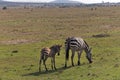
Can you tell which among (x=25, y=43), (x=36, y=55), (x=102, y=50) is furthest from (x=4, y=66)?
(x=25, y=43)

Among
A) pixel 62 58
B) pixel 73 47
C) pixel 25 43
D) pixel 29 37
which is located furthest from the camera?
pixel 29 37

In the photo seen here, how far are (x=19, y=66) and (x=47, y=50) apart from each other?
340 centimetres

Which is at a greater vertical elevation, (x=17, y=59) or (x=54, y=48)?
(x=54, y=48)

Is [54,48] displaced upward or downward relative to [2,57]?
upward

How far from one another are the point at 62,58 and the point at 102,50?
4229 mm

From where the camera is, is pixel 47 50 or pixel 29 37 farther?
pixel 29 37

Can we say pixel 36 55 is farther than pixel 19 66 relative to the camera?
Yes

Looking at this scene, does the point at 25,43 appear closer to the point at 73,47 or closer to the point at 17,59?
the point at 17,59

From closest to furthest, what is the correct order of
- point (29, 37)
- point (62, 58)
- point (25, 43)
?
point (62, 58) < point (25, 43) < point (29, 37)

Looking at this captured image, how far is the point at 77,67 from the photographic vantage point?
2191cm

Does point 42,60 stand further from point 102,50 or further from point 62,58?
point 102,50

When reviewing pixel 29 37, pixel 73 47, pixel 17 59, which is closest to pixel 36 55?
pixel 17 59

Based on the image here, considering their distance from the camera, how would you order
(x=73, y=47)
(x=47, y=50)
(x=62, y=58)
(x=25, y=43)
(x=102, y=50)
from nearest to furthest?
(x=47, y=50) < (x=73, y=47) < (x=62, y=58) < (x=102, y=50) < (x=25, y=43)

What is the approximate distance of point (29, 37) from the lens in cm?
3878
